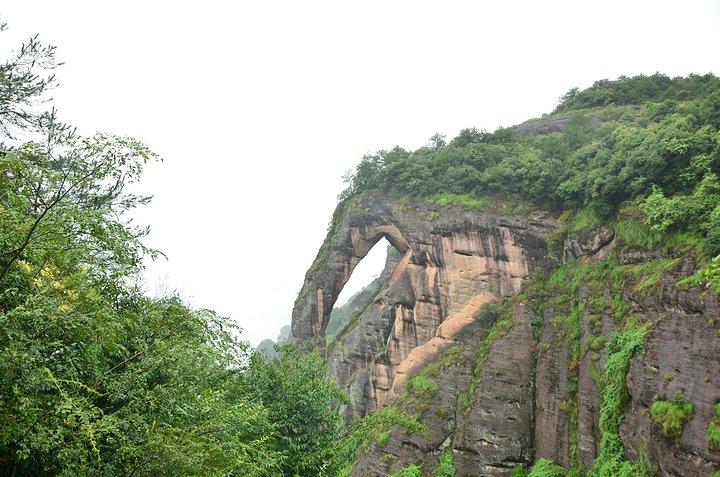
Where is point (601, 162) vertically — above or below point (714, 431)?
above

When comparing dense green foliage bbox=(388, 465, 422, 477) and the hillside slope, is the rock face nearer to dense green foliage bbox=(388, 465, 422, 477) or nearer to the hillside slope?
the hillside slope

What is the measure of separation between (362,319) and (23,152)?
30.0m

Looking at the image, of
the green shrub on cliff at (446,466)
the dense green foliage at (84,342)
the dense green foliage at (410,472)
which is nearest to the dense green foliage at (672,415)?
the green shrub on cliff at (446,466)

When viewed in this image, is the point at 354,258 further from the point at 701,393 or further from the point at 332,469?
the point at 701,393

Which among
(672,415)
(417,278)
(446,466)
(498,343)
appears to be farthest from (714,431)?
(417,278)

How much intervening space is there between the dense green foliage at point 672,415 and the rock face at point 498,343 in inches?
7.8

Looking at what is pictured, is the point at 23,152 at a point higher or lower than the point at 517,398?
higher

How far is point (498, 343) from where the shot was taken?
25.4 meters

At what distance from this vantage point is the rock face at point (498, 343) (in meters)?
15.1

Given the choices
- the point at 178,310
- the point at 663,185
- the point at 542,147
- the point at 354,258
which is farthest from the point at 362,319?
the point at 178,310

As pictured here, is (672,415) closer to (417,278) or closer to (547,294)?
(547,294)

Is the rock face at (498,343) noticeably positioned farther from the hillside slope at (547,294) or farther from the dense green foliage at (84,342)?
the dense green foliage at (84,342)

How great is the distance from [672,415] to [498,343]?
11661mm

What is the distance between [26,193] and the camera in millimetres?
5762
